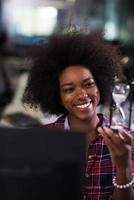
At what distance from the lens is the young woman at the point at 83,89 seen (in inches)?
46.4

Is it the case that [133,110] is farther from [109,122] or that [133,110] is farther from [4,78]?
[4,78]

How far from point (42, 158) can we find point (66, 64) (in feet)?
2.83

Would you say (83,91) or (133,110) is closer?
(83,91)

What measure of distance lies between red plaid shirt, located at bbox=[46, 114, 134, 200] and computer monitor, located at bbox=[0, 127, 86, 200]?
2.05ft

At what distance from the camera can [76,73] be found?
1.28 m

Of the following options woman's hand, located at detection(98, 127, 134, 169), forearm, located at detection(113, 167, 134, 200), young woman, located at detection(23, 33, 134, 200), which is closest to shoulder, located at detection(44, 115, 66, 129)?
young woman, located at detection(23, 33, 134, 200)

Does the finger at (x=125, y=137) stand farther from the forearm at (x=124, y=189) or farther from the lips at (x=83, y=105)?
the lips at (x=83, y=105)

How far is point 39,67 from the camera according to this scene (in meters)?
1.42

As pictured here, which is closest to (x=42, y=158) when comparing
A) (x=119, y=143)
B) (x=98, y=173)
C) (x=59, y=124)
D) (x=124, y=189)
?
(x=119, y=143)

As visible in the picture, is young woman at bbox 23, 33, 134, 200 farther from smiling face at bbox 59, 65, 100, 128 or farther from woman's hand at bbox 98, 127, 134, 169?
woman's hand at bbox 98, 127, 134, 169

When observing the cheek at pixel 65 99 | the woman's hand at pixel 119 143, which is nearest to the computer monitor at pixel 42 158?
the woman's hand at pixel 119 143

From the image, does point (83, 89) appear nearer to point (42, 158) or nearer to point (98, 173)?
point (98, 173)

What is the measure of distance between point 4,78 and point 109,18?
6.46 ft

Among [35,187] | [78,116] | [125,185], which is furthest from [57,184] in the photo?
[78,116]
